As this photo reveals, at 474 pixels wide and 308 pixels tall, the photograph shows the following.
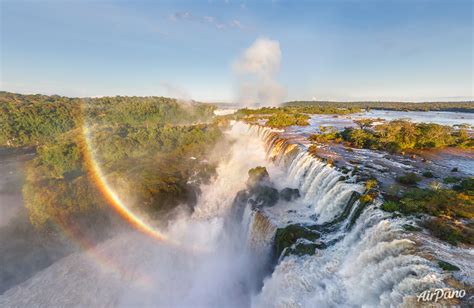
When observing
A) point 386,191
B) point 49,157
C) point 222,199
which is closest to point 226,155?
point 222,199

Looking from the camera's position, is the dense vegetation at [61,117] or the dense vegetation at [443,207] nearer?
the dense vegetation at [443,207]

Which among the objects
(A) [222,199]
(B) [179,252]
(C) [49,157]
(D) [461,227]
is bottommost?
(B) [179,252]

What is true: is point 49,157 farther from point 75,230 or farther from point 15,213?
point 75,230

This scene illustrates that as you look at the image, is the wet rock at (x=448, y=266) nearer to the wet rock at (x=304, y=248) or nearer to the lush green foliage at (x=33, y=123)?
the wet rock at (x=304, y=248)

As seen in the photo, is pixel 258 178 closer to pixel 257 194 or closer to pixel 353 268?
pixel 257 194

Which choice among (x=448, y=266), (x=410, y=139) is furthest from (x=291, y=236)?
Result: (x=410, y=139)

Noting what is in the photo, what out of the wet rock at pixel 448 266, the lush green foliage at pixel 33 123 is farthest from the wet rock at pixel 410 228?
the lush green foliage at pixel 33 123
